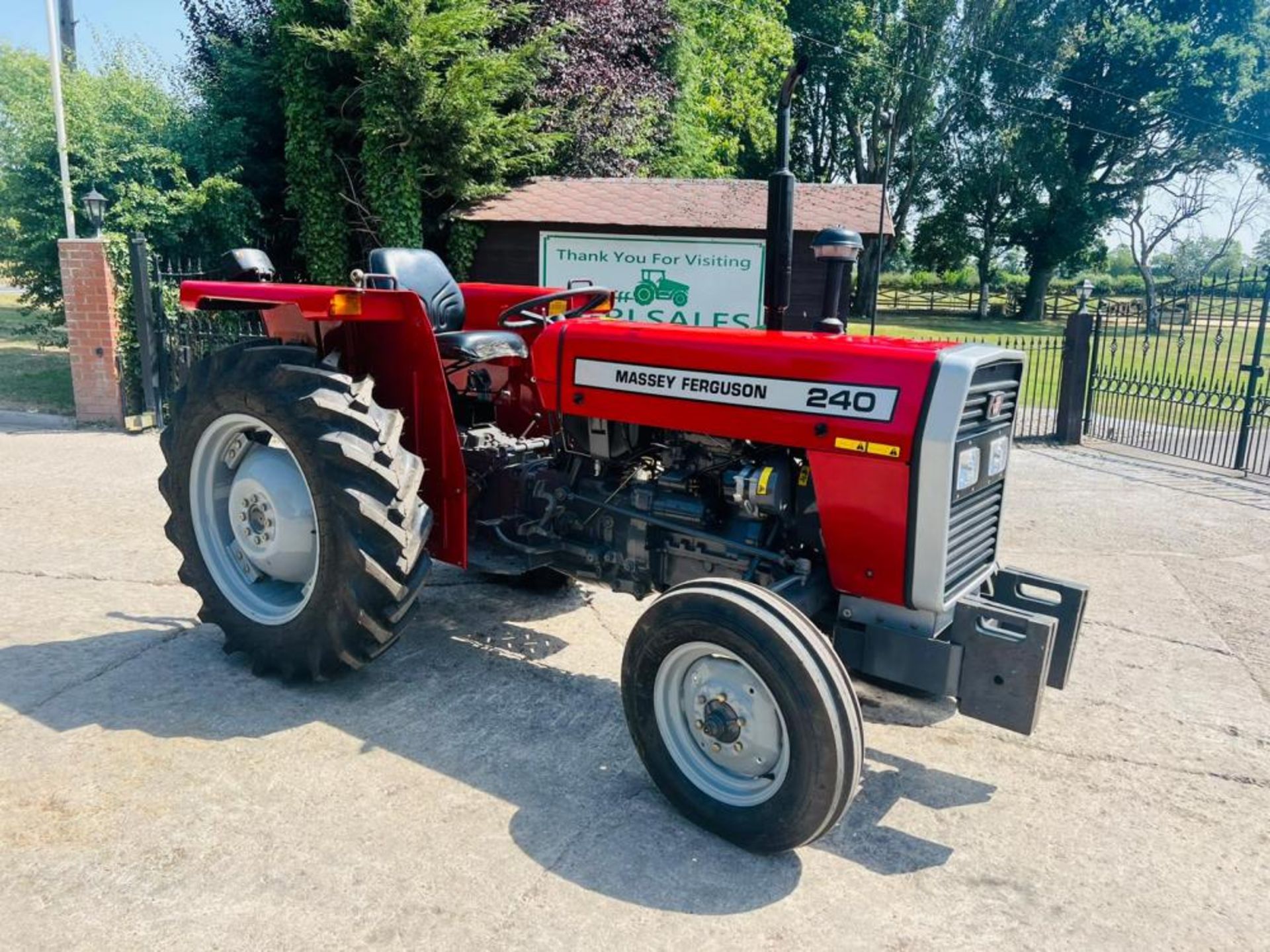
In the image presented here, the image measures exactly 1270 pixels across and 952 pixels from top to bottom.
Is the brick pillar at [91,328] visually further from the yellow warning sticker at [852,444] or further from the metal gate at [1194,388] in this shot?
the metal gate at [1194,388]

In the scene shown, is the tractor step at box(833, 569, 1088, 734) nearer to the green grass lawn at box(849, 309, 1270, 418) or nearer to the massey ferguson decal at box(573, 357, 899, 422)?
the massey ferguson decal at box(573, 357, 899, 422)

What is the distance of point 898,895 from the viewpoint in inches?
98.8

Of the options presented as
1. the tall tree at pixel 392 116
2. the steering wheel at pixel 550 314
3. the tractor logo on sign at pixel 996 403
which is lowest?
the tractor logo on sign at pixel 996 403

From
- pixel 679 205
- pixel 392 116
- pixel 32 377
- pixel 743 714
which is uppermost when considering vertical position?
pixel 392 116

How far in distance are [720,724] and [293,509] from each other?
1.84 m

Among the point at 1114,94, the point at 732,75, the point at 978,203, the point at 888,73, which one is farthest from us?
the point at 978,203

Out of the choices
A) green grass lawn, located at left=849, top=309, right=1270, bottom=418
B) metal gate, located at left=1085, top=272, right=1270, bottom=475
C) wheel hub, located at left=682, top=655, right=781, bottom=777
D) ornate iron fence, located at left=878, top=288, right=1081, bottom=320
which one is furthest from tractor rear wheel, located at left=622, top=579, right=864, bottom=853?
ornate iron fence, located at left=878, top=288, right=1081, bottom=320

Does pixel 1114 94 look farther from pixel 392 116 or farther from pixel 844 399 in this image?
pixel 844 399

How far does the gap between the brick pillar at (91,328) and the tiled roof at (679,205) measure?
385 centimetres

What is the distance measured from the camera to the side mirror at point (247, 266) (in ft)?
14.5

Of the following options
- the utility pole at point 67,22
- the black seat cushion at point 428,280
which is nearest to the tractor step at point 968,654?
the black seat cushion at point 428,280

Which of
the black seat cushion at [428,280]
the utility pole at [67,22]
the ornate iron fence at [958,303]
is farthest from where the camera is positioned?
the ornate iron fence at [958,303]

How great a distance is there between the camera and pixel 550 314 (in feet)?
13.7

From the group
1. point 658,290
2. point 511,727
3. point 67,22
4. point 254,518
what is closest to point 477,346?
point 254,518
